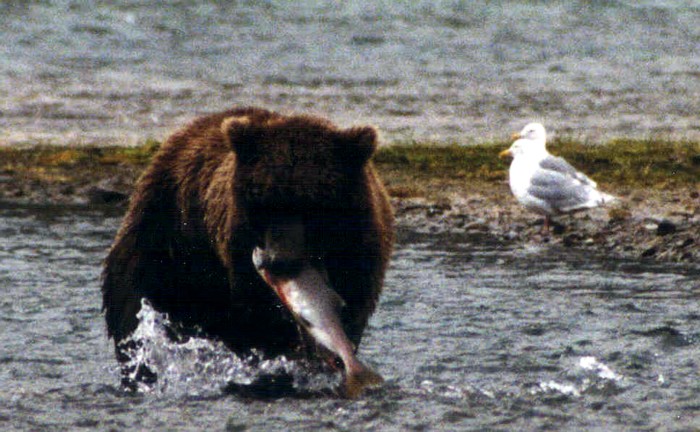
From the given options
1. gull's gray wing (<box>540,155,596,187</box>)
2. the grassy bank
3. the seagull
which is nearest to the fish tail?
the seagull

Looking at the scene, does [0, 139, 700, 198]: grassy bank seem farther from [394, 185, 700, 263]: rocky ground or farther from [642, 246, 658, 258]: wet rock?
[642, 246, 658, 258]: wet rock

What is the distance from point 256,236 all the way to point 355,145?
50 centimetres

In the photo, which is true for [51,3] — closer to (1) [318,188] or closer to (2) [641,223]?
(2) [641,223]

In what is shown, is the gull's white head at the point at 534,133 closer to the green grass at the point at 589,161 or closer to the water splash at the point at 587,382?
the green grass at the point at 589,161

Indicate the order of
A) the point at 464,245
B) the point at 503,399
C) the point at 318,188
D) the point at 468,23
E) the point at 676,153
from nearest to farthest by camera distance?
the point at 318,188 < the point at 503,399 < the point at 464,245 < the point at 676,153 < the point at 468,23

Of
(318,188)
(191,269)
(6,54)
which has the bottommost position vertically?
(6,54)

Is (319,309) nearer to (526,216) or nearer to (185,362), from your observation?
(185,362)

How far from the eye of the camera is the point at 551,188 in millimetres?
10680

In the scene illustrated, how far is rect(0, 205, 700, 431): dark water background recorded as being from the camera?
5926mm

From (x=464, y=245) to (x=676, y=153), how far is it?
10.6ft

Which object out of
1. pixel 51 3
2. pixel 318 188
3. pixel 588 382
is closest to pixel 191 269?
pixel 318 188

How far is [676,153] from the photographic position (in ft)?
41.5

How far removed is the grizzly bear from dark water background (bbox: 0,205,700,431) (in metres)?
0.21

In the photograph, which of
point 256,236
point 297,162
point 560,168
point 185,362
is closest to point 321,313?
point 256,236
